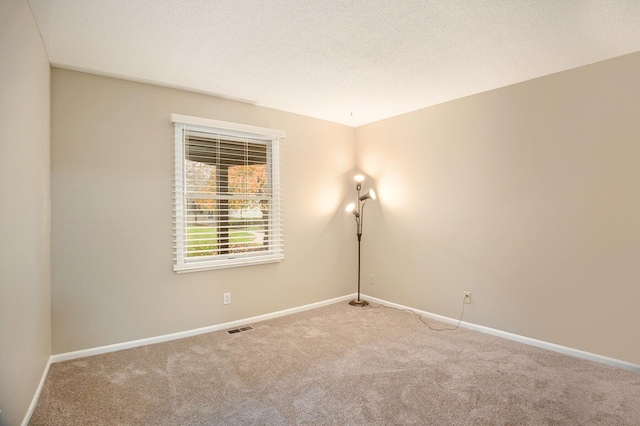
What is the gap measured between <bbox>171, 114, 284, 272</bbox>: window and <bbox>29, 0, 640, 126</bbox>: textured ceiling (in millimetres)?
550

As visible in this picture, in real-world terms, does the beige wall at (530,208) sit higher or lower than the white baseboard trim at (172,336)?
higher

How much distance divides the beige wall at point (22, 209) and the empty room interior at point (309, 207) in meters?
0.02

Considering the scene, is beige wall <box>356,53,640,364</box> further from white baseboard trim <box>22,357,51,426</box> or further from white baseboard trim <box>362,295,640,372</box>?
white baseboard trim <box>22,357,51,426</box>

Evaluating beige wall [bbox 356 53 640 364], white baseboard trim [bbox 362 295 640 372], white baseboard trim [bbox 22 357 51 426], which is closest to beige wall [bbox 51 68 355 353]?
white baseboard trim [bbox 22 357 51 426]

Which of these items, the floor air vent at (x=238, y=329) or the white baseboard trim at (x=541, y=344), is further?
the floor air vent at (x=238, y=329)

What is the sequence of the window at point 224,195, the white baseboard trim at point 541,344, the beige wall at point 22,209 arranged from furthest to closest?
the window at point 224,195 → the white baseboard trim at point 541,344 → the beige wall at point 22,209

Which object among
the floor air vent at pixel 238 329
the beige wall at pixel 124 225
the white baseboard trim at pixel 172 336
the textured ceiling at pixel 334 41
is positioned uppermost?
the textured ceiling at pixel 334 41

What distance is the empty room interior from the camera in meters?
2.12

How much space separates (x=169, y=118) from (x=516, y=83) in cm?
340

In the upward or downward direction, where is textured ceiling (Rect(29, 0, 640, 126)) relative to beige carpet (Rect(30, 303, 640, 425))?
upward

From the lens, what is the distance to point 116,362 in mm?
2812

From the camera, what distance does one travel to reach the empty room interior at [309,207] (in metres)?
2.12

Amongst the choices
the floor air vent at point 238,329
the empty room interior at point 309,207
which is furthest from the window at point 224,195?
the floor air vent at point 238,329

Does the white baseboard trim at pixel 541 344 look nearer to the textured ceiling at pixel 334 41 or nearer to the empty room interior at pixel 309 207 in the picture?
the empty room interior at pixel 309 207
